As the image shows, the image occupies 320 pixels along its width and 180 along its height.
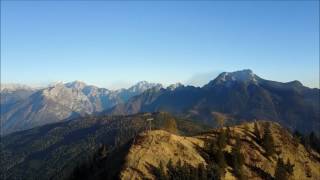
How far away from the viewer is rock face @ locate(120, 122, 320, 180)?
138 metres

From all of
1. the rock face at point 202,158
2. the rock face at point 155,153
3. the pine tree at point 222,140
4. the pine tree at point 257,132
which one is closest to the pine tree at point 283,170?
the rock face at point 202,158

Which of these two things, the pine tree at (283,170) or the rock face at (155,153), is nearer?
the rock face at (155,153)

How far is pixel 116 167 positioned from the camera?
462 feet

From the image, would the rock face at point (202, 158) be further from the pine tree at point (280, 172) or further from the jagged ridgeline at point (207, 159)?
the pine tree at point (280, 172)

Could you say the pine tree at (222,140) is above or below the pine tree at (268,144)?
above

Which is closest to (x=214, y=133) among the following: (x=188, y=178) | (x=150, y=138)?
(x=150, y=138)

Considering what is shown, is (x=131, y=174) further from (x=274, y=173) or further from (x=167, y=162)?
(x=274, y=173)

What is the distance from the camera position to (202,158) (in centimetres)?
14612

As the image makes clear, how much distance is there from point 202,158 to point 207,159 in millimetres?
1727

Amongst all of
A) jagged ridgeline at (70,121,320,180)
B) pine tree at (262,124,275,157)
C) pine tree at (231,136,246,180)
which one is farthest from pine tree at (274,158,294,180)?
pine tree at (231,136,246,180)

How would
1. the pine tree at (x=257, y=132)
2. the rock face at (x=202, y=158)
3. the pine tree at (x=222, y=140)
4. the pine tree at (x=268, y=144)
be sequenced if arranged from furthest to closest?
the pine tree at (x=257, y=132), the pine tree at (x=268, y=144), the pine tree at (x=222, y=140), the rock face at (x=202, y=158)

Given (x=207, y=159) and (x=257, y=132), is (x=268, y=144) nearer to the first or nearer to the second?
(x=257, y=132)

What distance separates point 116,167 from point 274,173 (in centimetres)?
5662

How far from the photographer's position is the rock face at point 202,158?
138250mm
